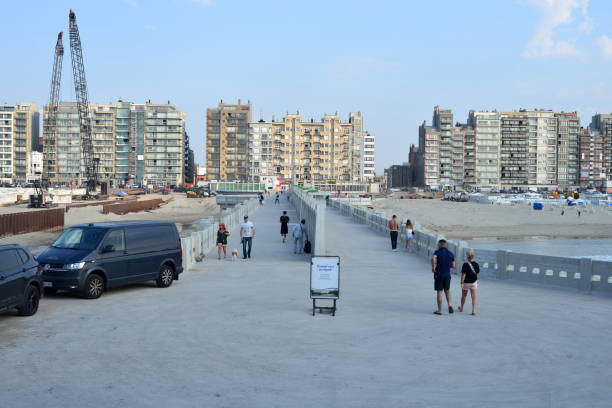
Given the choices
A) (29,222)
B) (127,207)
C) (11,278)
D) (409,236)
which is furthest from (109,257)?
(127,207)

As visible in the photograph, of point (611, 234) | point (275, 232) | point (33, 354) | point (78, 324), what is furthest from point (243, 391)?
point (611, 234)

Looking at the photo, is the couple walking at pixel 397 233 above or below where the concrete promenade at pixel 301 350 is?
above

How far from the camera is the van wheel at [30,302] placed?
Answer: 12312mm

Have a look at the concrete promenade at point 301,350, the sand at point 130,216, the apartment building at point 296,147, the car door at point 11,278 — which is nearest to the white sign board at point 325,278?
the concrete promenade at point 301,350

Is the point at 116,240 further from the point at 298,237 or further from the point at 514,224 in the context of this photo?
the point at 514,224

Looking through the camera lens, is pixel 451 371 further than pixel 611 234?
No

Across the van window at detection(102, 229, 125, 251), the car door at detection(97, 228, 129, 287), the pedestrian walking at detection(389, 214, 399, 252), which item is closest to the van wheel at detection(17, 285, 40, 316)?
the car door at detection(97, 228, 129, 287)

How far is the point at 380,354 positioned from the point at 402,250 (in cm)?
1835

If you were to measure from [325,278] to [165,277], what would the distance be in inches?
219

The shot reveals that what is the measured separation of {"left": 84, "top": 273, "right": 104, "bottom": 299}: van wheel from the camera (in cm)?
1455

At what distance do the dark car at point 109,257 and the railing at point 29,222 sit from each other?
35068 mm

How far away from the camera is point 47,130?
500 feet

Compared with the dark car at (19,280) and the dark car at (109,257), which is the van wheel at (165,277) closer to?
the dark car at (109,257)

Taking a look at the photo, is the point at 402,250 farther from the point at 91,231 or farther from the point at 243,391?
the point at 243,391
